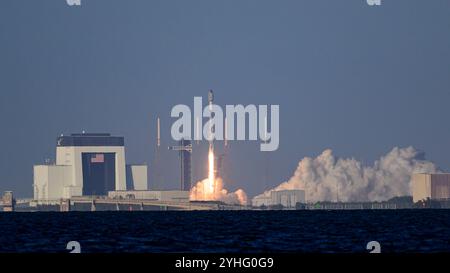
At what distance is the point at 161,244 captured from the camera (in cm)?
12069
